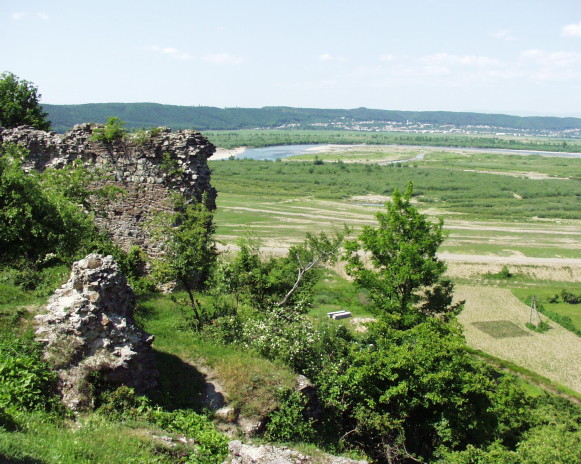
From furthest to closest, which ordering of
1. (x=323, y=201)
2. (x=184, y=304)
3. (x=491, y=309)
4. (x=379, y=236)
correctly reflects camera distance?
(x=323, y=201)
(x=491, y=309)
(x=379, y=236)
(x=184, y=304)

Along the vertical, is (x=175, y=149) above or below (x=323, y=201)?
above

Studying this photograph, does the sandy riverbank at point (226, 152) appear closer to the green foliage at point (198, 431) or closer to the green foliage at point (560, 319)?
the green foliage at point (560, 319)

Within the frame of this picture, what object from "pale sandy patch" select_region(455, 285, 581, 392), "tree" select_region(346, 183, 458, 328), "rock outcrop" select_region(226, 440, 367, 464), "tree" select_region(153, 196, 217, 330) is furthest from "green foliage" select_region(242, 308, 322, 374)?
"pale sandy patch" select_region(455, 285, 581, 392)

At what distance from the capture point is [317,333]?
14297mm

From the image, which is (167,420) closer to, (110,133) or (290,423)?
(290,423)

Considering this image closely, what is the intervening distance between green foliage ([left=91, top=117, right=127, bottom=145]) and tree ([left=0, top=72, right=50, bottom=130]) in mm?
7235

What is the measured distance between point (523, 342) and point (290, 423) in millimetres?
21888

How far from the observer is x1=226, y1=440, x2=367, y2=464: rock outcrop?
8969 mm

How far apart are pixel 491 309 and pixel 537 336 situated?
4244 millimetres

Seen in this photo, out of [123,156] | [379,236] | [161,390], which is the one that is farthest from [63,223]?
[379,236]

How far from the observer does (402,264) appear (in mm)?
18922

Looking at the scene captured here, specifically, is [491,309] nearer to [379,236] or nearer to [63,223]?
[379,236]

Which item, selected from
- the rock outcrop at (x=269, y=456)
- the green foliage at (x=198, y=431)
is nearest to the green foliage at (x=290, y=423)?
the rock outcrop at (x=269, y=456)

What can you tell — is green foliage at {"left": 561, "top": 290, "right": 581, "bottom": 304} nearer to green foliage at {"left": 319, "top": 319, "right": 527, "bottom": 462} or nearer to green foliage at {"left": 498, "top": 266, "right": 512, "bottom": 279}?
green foliage at {"left": 498, "top": 266, "right": 512, "bottom": 279}
